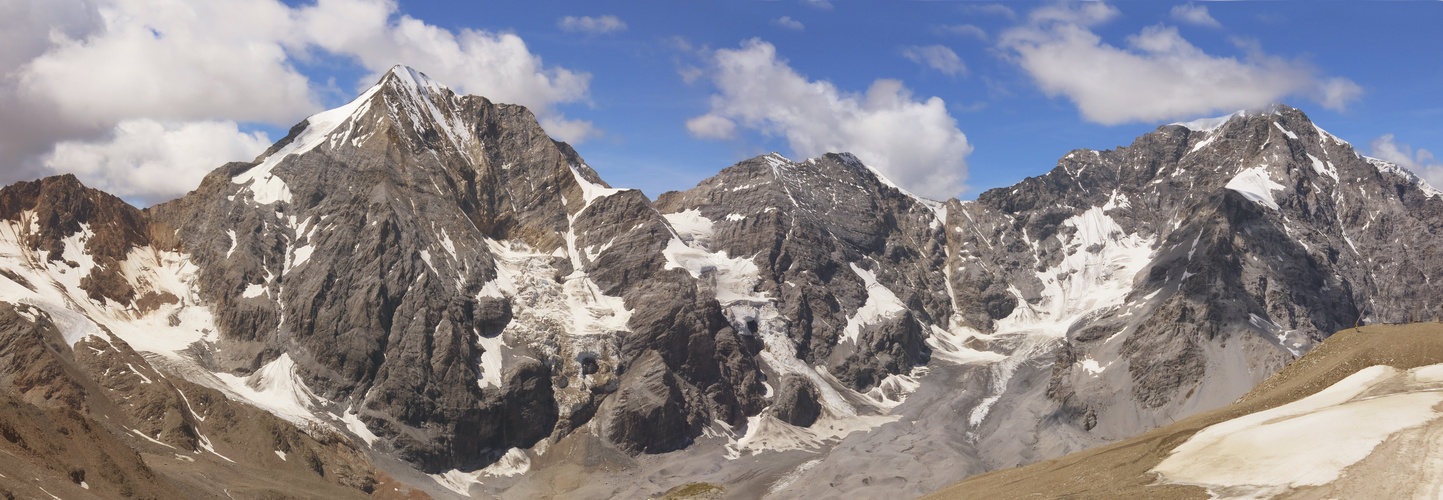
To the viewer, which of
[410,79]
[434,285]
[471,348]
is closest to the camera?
[471,348]

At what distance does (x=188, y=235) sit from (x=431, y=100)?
54.9 meters

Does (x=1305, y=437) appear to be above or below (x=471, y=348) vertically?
below

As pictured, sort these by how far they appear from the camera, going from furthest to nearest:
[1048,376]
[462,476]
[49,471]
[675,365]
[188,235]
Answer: [1048,376]
[675,365]
[188,235]
[462,476]
[49,471]

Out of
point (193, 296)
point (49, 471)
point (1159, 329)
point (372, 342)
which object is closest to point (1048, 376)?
point (1159, 329)

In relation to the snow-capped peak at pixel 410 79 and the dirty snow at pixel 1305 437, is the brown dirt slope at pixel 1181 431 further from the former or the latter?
the snow-capped peak at pixel 410 79

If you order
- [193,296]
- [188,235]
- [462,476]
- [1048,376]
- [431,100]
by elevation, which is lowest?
[462,476]

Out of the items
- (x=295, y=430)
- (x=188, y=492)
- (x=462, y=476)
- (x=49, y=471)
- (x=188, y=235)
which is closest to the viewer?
(x=49, y=471)

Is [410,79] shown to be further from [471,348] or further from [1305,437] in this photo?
[1305,437]

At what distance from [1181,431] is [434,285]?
127515mm

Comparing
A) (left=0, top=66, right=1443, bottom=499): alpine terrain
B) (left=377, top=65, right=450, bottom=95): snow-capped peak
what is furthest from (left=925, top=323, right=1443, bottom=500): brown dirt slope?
(left=377, top=65, right=450, bottom=95): snow-capped peak

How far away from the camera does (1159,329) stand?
16862 cm

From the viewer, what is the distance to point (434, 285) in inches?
6147

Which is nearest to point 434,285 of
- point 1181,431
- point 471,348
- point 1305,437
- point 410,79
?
point 471,348

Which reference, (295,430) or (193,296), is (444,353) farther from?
(193,296)
